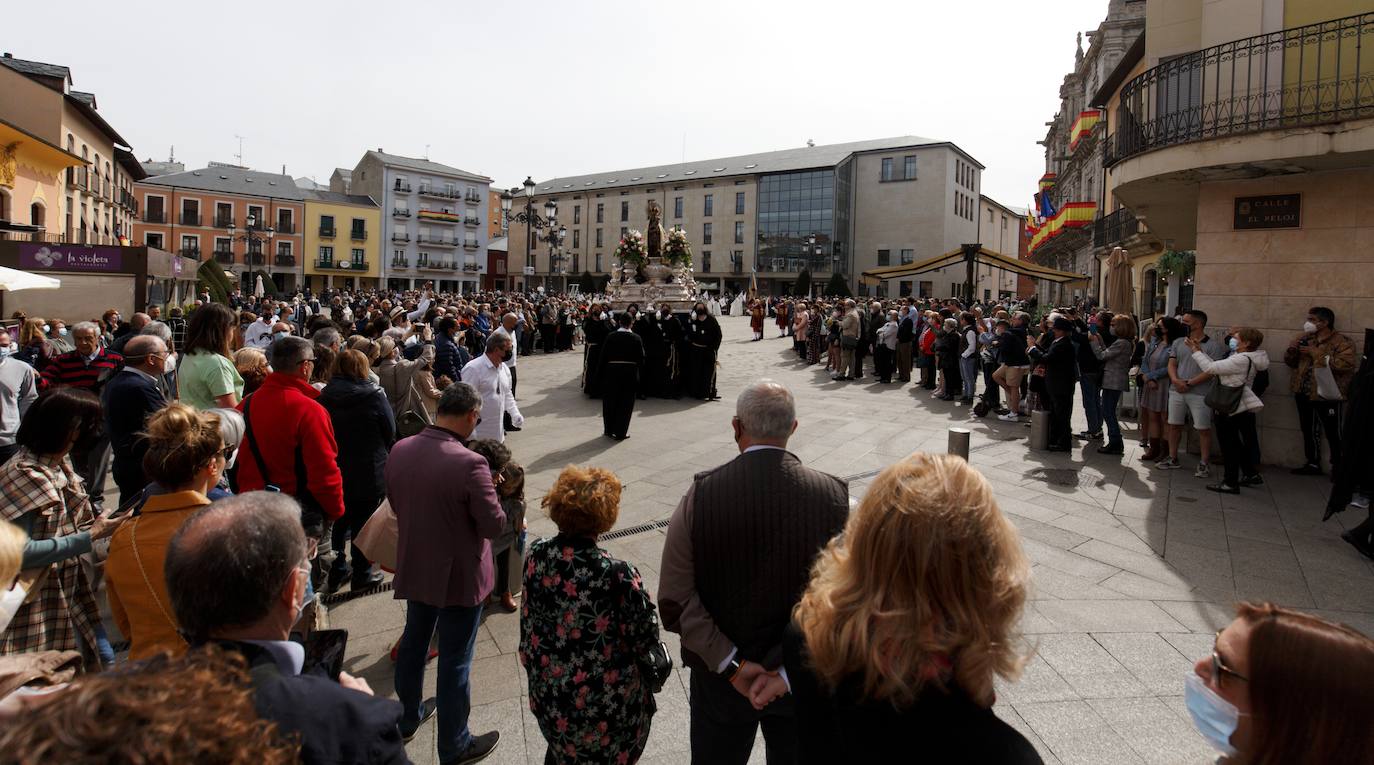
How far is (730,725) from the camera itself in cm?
258

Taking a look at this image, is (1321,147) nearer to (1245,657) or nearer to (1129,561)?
(1129,561)

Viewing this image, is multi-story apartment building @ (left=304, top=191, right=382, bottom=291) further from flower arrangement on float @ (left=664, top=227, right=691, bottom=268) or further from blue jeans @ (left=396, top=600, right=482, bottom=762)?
blue jeans @ (left=396, top=600, right=482, bottom=762)

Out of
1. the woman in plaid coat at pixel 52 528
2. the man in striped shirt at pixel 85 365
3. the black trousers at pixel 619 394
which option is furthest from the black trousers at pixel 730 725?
the black trousers at pixel 619 394

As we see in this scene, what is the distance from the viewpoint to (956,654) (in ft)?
5.16

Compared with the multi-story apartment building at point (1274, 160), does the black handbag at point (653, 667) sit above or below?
below

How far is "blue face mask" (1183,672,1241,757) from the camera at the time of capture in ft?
4.58

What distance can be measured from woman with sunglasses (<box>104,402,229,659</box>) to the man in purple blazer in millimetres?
835

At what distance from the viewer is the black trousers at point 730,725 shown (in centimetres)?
255

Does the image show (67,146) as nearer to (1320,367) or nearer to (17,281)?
(17,281)

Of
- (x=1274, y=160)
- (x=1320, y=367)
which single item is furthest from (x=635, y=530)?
(x=1274, y=160)

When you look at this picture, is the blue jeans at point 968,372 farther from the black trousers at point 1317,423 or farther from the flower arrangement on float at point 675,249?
the flower arrangement on float at point 675,249

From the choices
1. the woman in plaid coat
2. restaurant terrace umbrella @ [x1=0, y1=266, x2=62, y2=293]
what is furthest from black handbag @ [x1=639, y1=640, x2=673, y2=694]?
restaurant terrace umbrella @ [x1=0, y1=266, x2=62, y2=293]

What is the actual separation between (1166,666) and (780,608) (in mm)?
2903

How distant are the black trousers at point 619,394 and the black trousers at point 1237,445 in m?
6.74
